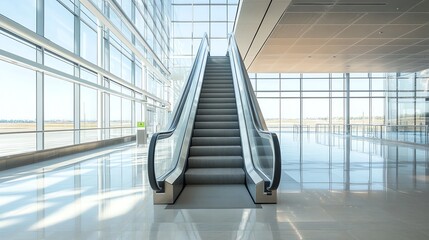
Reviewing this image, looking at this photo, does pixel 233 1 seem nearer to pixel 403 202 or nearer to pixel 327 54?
pixel 327 54

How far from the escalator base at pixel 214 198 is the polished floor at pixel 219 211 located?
21cm

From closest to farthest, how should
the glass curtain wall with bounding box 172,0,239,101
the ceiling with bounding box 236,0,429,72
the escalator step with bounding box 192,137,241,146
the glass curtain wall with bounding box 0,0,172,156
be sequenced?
the escalator step with bounding box 192,137,241,146
the glass curtain wall with bounding box 0,0,172,156
the ceiling with bounding box 236,0,429,72
the glass curtain wall with bounding box 172,0,239,101

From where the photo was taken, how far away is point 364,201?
4348 mm

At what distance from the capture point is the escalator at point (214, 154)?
4285 millimetres

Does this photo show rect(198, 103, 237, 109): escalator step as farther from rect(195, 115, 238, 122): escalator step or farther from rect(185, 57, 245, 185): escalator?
rect(195, 115, 238, 122): escalator step

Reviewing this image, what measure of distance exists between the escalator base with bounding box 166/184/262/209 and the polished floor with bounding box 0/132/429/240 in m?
0.21

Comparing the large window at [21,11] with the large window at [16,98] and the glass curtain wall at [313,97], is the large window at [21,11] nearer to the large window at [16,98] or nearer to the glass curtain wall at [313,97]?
the large window at [16,98]

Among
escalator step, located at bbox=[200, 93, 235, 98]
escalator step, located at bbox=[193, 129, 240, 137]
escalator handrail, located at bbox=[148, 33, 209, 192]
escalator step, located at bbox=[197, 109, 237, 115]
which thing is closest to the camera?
escalator handrail, located at bbox=[148, 33, 209, 192]

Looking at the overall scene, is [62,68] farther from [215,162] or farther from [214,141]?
[215,162]

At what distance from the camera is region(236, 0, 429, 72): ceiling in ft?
29.7

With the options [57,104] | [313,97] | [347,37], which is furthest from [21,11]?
[313,97]

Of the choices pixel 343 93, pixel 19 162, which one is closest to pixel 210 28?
pixel 343 93

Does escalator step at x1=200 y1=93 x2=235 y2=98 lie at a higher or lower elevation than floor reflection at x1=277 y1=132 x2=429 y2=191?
higher

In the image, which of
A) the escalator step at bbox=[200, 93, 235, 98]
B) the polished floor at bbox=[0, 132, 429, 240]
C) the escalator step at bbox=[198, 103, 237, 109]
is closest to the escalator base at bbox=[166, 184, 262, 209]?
the polished floor at bbox=[0, 132, 429, 240]
